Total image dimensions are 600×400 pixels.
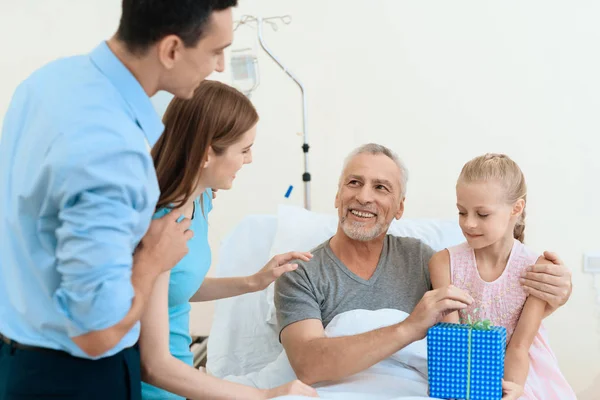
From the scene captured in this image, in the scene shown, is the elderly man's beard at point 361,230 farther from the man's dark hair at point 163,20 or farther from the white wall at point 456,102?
the man's dark hair at point 163,20

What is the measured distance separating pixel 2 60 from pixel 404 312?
2343 mm

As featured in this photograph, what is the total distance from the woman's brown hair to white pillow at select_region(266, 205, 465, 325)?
1014mm

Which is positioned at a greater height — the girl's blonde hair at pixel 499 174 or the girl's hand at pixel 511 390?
the girl's blonde hair at pixel 499 174

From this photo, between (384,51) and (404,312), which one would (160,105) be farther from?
(404,312)

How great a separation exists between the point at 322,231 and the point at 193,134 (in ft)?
3.69

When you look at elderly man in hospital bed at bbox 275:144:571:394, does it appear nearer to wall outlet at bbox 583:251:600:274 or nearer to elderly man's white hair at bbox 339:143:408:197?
elderly man's white hair at bbox 339:143:408:197

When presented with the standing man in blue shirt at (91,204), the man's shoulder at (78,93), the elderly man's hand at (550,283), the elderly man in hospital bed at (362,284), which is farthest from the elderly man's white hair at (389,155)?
Result: the man's shoulder at (78,93)

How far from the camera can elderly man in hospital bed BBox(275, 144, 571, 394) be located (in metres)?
1.76

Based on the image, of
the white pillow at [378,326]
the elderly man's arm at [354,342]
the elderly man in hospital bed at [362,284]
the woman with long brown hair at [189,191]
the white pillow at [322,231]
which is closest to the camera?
the woman with long brown hair at [189,191]

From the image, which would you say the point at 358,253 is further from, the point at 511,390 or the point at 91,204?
the point at 91,204

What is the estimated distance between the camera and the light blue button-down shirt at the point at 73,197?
97cm

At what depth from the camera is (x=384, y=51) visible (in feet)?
9.56

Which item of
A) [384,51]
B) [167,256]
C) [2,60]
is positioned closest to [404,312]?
[167,256]

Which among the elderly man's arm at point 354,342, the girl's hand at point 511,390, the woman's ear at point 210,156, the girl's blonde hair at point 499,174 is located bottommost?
the girl's hand at point 511,390
